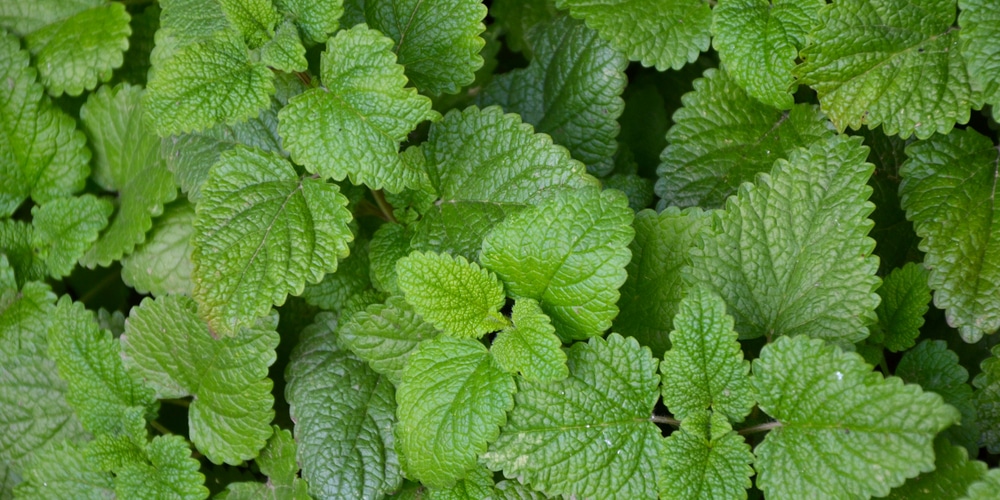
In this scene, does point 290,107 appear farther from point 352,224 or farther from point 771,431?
point 771,431

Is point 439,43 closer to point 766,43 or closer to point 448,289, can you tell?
point 448,289

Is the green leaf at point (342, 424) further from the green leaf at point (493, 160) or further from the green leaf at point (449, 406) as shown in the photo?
the green leaf at point (493, 160)

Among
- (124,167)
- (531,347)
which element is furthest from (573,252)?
(124,167)

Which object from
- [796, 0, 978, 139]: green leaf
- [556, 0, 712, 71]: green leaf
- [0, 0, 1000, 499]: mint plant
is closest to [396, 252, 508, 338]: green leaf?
[0, 0, 1000, 499]: mint plant

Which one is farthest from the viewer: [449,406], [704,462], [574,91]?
[574,91]

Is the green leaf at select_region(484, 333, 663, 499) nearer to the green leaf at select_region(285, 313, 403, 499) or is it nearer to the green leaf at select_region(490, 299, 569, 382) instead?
the green leaf at select_region(490, 299, 569, 382)

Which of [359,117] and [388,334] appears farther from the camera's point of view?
[388,334]
